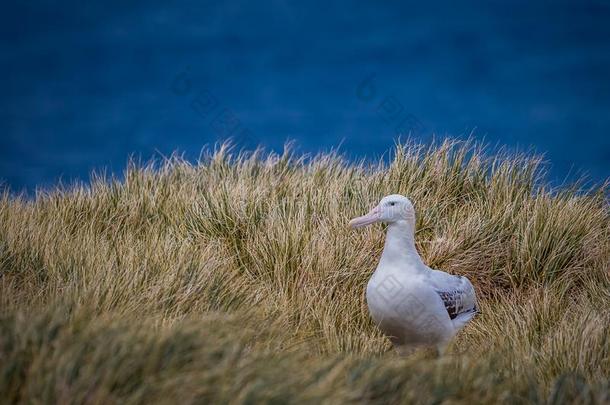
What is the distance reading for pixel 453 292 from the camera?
4883 mm

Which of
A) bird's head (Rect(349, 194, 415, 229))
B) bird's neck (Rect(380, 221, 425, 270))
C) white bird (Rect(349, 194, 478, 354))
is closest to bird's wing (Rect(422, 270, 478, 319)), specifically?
white bird (Rect(349, 194, 478, 354))

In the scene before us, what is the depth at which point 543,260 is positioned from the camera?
6.78m

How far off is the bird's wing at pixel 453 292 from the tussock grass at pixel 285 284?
0.39 meters

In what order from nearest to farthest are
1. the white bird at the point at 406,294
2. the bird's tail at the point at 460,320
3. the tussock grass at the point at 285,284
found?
the tussock grass at the point at 285,284 → the white bird at the point at 406,294 → the bird's tail at the point at 460,320

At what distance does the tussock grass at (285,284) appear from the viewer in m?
3.24

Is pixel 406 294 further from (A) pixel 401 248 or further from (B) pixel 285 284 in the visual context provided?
(B) pixel 285 284

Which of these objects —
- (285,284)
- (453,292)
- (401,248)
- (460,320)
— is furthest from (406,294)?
(285,284)

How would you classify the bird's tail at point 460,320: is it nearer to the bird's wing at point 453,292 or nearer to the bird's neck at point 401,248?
the bird's wing at point 453,292


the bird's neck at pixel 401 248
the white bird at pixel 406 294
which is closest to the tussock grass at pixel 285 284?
the white bird at pixel 406 294

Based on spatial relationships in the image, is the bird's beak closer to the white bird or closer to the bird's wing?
the white bird

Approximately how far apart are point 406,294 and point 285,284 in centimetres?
171

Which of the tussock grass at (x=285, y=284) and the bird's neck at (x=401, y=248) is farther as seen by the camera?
the bird's neck at (x=401, y=248)

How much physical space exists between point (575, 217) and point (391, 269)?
327 centimetres

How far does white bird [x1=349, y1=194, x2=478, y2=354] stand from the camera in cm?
459
